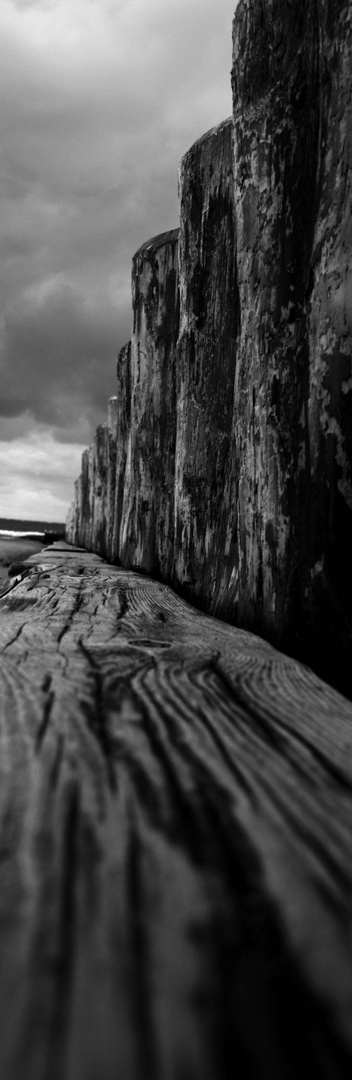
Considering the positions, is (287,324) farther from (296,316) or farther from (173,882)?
(173,882)

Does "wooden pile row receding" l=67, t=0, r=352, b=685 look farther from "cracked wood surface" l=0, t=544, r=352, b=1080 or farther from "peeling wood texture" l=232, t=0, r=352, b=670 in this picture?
"cracked wood surface" l=0, t=544, r=352, b=1080

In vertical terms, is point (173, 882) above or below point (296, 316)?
below

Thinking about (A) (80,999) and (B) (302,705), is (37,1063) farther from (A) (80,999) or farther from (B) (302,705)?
(B) (302,705)

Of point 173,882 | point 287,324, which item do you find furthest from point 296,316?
point 173,882

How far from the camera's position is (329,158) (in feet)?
4.79

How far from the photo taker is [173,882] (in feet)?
1.53

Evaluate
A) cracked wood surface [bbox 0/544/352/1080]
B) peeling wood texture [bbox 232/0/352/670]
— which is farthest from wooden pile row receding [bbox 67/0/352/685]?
cracked wood surface [bbox 0/544/352/1080]

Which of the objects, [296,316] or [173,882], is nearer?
[173,882]

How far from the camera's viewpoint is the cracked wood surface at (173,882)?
0.35 m

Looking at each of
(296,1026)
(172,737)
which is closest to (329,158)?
(172,737)

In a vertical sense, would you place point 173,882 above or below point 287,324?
below

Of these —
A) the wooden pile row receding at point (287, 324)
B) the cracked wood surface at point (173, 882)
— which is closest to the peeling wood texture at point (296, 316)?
the wooden pile row receding at point (287, 324)

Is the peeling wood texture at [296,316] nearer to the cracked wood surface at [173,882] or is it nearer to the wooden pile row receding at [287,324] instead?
the wooden pile row receding at [287,324]

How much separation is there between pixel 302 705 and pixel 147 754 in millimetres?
284
